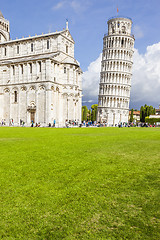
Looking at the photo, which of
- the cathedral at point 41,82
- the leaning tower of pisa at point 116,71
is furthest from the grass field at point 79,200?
the leaning tower of pisa at point 116,71

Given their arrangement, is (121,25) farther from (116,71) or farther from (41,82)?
(41,82)

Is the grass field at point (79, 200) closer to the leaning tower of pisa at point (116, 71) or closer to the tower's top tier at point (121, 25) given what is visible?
the leaning tower of pisa at point (116, 71)

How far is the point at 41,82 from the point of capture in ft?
130

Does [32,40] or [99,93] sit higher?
[32,40]

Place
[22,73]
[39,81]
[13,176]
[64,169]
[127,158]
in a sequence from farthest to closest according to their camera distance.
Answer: [22,73] → [39,81] → [127,158] → [64,169] → [13,176]

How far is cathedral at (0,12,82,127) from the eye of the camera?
130 feet

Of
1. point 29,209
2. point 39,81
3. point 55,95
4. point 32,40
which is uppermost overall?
point 32,40

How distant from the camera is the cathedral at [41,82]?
130ft

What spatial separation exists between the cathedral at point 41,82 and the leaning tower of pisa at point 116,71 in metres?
27.5

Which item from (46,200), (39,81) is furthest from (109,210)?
(39,81)

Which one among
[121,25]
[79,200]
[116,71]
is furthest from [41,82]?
[121,25]

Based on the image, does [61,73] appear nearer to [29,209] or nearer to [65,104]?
[65,104]

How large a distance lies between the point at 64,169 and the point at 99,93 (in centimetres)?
7001

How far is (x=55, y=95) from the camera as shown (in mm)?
41281
